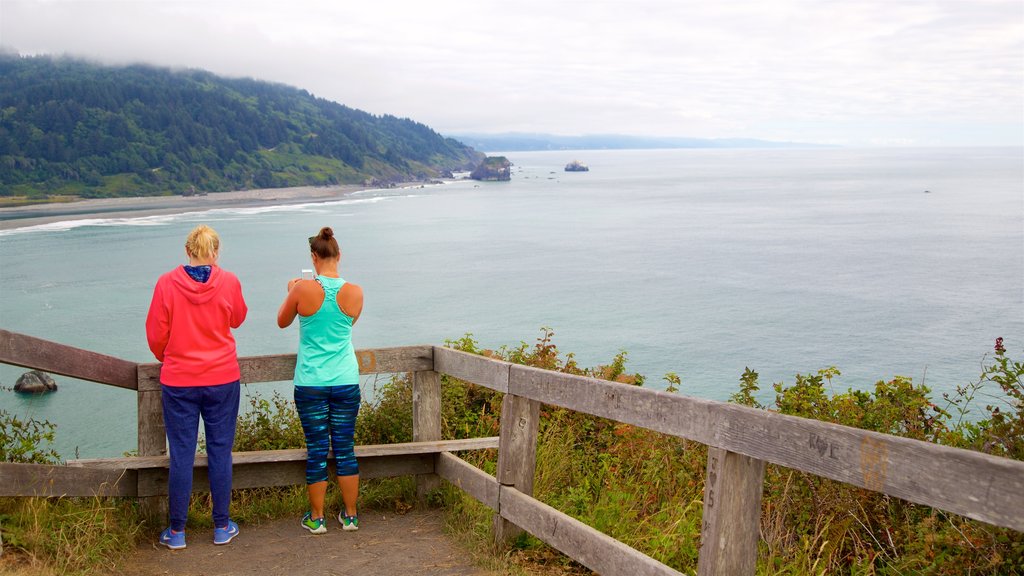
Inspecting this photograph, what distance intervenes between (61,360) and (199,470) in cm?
119

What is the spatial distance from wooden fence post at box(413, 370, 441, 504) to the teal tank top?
0.70 meters

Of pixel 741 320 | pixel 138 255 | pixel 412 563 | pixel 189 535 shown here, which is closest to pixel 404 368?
pixel 412 563

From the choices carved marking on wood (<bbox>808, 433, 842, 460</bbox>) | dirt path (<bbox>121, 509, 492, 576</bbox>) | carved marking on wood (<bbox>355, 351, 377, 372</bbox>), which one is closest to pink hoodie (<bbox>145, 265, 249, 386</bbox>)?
carved marking on wood (<bbox>355, 351, 377, 372</bbox>)

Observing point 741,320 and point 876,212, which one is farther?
point 876,212

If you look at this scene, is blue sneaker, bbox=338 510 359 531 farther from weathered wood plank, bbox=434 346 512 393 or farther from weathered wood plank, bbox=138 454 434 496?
weathered wood plank, bbox=434 346 512 393

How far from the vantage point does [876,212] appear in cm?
11038

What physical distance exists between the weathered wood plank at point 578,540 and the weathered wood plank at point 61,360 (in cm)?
244

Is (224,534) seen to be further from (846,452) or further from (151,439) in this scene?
(846,452)

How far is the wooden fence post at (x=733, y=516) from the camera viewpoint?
10.3 ft

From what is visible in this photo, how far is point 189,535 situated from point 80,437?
29063mm

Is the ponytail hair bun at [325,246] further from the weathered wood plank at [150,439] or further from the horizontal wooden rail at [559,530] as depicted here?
the horizontal wooden rail at [559,530]

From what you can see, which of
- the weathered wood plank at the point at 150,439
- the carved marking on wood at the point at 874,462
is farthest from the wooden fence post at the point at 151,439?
the carved marking on wood at the point at 874,462

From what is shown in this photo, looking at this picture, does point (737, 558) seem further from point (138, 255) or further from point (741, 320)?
point (138, 255)

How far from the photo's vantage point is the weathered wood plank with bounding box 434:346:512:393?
4770 mm
